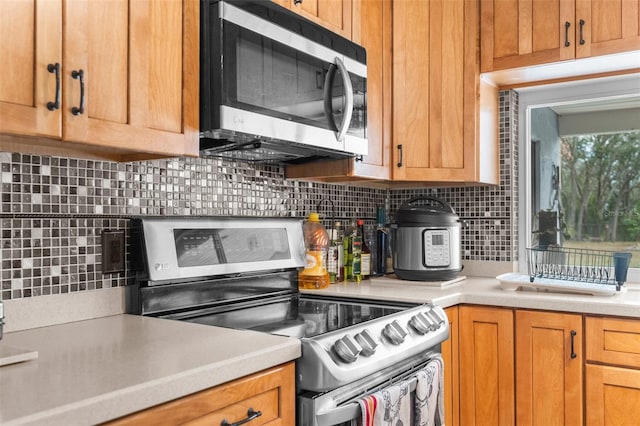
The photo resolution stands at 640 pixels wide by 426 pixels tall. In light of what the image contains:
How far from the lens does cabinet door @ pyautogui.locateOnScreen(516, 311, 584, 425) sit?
1943 millimetres

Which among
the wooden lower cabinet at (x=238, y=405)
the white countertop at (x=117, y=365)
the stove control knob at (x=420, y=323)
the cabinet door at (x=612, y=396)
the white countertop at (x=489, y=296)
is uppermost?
the white countertop at (x=117, y=365)

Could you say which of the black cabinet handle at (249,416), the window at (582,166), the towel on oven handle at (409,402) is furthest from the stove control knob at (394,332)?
the window at (582,166)

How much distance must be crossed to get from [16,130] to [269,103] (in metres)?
0.72

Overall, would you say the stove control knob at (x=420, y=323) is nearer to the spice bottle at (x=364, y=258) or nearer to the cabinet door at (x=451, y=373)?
the cabinet door at (x=451, y=373)

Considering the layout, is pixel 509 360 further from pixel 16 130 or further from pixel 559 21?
pixel 16 130

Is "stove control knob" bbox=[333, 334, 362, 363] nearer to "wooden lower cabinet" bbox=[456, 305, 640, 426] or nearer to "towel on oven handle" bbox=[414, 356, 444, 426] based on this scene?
"towel on oven handle" bbox=[414, 356, 444, 426]

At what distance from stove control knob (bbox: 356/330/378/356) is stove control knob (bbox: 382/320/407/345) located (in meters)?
0.09

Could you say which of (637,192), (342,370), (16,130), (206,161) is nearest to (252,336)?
(342,370)

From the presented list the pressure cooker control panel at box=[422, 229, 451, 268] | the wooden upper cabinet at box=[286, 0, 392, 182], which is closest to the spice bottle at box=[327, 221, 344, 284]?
the wooden upper cabinet at box=[286, 0, 392, 182]

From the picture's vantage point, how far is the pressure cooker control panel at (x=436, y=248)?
2.32m

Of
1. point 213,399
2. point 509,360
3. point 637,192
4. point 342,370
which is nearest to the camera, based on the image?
point 213,399

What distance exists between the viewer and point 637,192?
2.52 metres

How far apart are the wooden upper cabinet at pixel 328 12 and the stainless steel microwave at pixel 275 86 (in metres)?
0.08

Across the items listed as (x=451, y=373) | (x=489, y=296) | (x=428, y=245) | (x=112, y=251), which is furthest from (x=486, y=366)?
(x=112, y=251)
